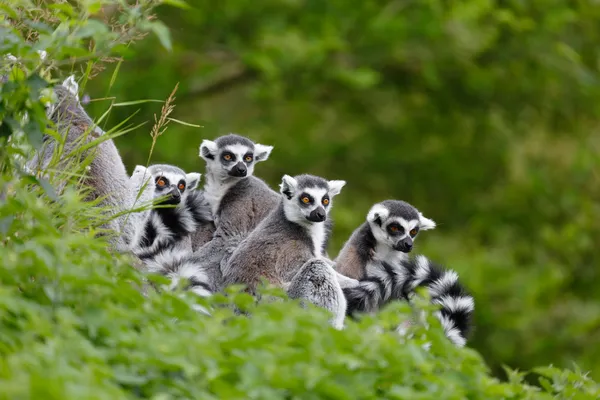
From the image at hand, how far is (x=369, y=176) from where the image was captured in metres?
15.2

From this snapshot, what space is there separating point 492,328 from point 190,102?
5.58 meters

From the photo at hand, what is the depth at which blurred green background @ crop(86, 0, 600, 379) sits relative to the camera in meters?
13.3

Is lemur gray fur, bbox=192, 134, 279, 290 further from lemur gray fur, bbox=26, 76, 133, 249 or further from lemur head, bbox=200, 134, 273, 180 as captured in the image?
lemur gray fur, bbox=26, 76, 133, 249

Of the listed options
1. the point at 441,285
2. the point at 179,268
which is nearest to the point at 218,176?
the point at 179,268

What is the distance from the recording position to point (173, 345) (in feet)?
9.36

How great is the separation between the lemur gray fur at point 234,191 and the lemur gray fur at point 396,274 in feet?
2.13

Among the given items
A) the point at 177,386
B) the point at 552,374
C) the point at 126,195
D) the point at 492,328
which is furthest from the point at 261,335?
the point at 492,328

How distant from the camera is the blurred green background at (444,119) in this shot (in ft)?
43.7

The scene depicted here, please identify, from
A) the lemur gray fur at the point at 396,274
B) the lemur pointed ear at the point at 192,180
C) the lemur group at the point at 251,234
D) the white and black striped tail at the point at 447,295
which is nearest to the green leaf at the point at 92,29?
the lemur group at the point at 251,234

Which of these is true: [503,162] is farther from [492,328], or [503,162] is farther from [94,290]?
[94,290]

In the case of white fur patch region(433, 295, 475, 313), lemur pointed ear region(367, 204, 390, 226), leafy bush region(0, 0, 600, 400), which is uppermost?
lemur pointed ear region(367, 204, 390, 226)

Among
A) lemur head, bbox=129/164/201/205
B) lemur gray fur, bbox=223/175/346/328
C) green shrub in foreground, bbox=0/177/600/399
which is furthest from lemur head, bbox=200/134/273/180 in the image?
green shrub in foreground, bbox=0/177/600/399

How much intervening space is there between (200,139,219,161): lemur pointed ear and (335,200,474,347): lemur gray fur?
115cm

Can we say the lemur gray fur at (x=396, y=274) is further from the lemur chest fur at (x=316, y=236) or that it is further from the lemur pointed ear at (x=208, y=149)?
the lemur pointed ear at (x=208, y=149)
